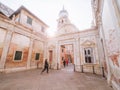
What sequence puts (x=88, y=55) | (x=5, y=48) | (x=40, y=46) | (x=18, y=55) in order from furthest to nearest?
1. (x=40, y=46)
2. (x=88, y=55)
3. (x=18, y=55)
4. (x=5, y=48)

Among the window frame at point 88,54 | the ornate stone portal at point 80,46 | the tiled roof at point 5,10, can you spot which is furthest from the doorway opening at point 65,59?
the tiled roof at point 5,10

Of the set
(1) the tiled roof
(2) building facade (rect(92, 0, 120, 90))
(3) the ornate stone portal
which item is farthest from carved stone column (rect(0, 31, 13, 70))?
(2) building facade (rect(92, 0, 120, 90))

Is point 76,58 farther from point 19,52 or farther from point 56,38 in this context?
point 19,52

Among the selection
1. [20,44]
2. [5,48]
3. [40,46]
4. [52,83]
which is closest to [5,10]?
[20,44]

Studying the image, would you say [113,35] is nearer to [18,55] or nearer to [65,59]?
[18,55]

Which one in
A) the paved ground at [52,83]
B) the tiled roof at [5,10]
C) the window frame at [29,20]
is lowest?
the paved ground at [52,83]

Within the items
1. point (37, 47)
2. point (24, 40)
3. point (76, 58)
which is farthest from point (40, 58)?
point (76, 58)

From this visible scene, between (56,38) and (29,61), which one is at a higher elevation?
(56,38)

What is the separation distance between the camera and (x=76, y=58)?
9.61 metres

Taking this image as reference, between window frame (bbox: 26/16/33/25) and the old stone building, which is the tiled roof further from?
window frame (bbox: 26/16/33/25)

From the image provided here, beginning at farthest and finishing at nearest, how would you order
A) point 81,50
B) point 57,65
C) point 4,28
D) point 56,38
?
point 56,38, point 57,65, point 81,50, point 4,28

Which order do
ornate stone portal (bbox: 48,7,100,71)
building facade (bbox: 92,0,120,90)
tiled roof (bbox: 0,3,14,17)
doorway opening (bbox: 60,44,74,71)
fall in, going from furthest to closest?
doorway opening (bbox: 60,44,74,71) < tiled roof (bbox: 0,3,14,17) < ornate stone portal (bbox: 48,7,100,71) < building facade (bbox: 92,0,120,90)

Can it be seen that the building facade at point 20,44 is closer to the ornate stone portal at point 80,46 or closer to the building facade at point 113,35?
the ornate stone portal at point 80,46

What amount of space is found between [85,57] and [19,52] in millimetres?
8515
